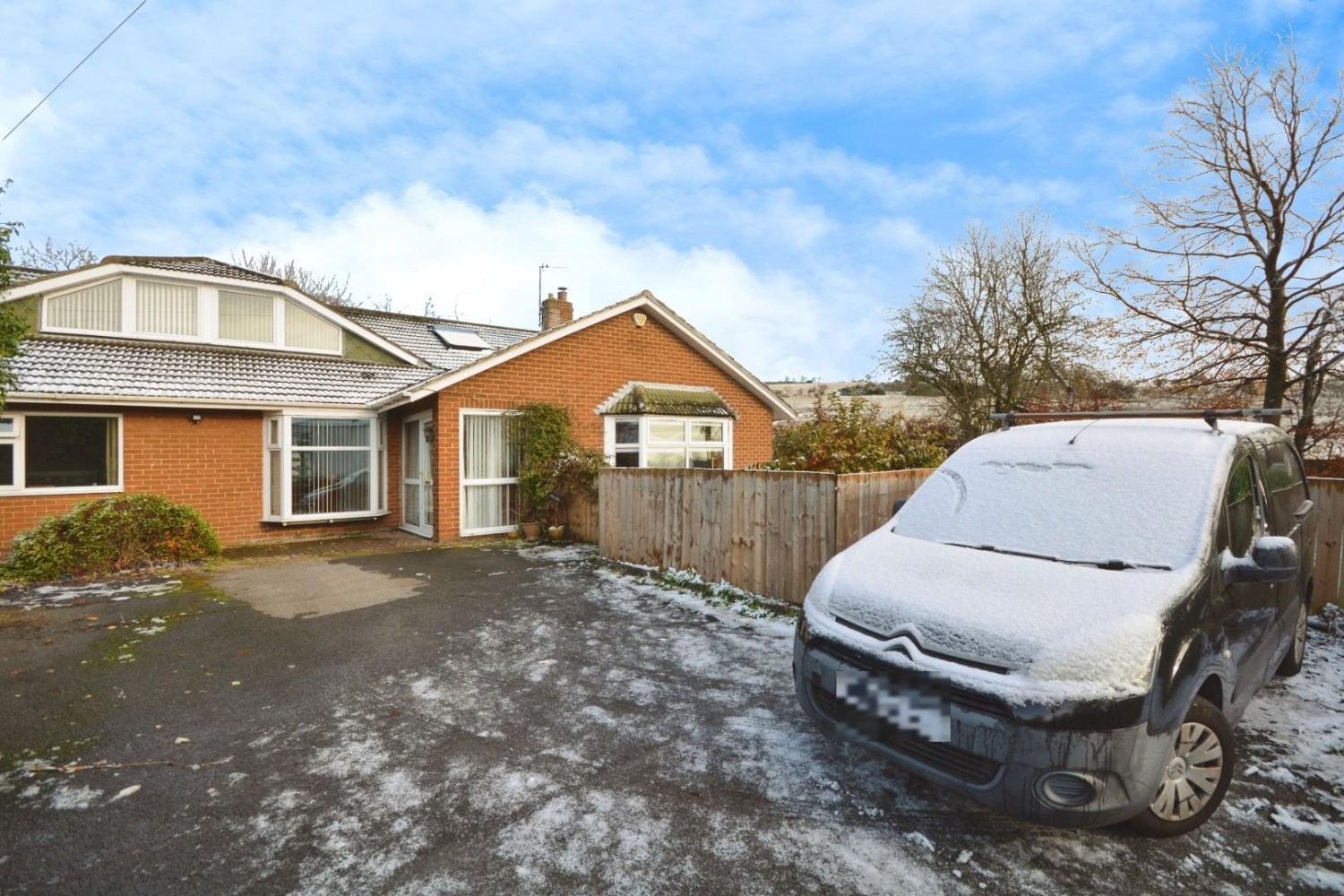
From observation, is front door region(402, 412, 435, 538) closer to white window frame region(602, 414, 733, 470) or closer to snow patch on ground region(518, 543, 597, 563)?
snow patch on ground region(518, 543, 597, 563)

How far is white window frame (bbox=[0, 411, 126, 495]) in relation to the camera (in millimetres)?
9352

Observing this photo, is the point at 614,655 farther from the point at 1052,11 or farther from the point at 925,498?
the point at 1052,11

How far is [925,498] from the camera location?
409cm

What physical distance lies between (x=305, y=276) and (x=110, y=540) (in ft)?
101

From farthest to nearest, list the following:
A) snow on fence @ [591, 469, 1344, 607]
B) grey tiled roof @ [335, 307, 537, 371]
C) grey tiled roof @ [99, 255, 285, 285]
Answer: grey tiled roof @ [335, 307, 537, 371]
grey tiled roof @ [99, 255, 285, 285]
snow on fence @ [591, 469, 1344, 607]

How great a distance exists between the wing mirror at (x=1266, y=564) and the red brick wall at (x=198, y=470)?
12.6 meters

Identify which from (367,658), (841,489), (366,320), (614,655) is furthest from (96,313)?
(841,489)

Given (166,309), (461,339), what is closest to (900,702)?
(166,309)

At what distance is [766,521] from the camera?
684cm

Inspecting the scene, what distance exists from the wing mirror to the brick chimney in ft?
49.8

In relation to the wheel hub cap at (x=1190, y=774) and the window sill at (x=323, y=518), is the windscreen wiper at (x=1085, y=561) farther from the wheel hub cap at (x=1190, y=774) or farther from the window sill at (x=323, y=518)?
the window sill at (x=323, y=518)

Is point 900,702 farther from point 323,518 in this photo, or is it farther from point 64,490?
point 64,490

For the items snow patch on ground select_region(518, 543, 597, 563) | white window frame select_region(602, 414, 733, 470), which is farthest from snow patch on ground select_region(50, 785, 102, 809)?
white window frame select_region(602, 414, 733, 470)

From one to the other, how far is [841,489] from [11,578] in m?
10.00
